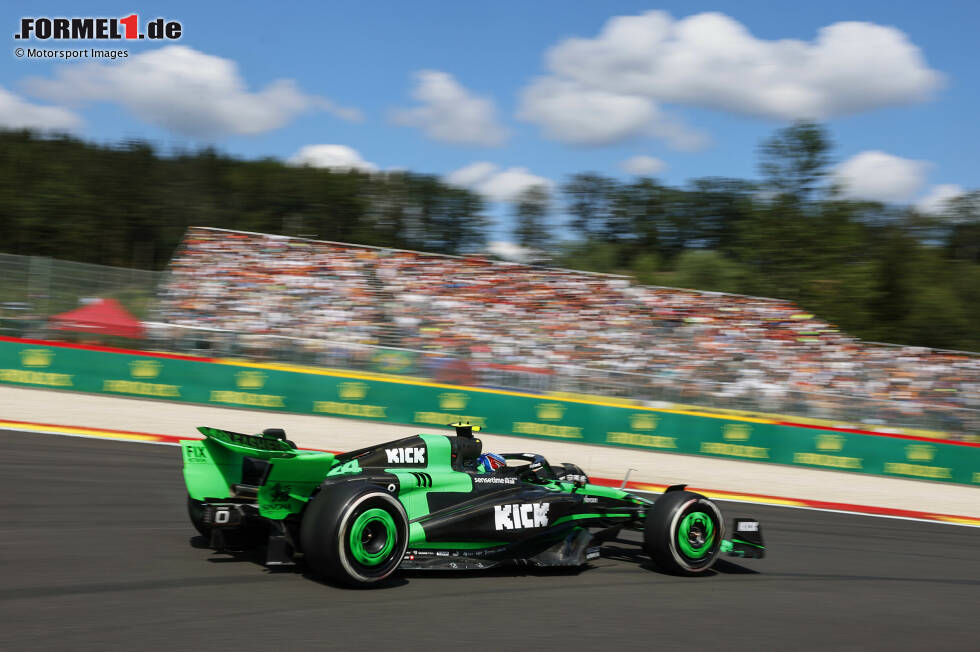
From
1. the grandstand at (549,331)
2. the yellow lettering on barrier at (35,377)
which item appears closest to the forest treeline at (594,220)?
the grandstand at (549,331)

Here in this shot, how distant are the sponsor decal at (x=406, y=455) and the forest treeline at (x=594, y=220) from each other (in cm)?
3905

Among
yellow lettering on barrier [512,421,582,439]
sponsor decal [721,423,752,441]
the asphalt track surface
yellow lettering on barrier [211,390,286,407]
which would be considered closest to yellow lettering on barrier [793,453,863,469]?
sponsor decal [721,423,752,441]

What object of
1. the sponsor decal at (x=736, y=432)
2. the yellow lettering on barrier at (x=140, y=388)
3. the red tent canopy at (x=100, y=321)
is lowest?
the sponsor decal at (x=736, y=432)

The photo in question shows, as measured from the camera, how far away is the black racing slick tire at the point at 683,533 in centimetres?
696

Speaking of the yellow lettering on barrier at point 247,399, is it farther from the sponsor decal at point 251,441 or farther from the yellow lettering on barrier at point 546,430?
the sponsor decal at point 251,441

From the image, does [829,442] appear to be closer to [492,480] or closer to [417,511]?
[492,480]

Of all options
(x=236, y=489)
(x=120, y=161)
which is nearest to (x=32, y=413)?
(x=236, y=489)

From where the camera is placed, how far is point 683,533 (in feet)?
23.2

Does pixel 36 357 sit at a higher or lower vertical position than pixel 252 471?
higher

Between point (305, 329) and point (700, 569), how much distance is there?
12111mm

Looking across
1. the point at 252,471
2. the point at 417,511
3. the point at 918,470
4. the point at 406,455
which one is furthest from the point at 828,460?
the point at 252,471

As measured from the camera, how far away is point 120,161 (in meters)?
52.5

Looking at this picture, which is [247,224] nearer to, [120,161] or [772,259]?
[120,161]

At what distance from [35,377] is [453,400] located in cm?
679
